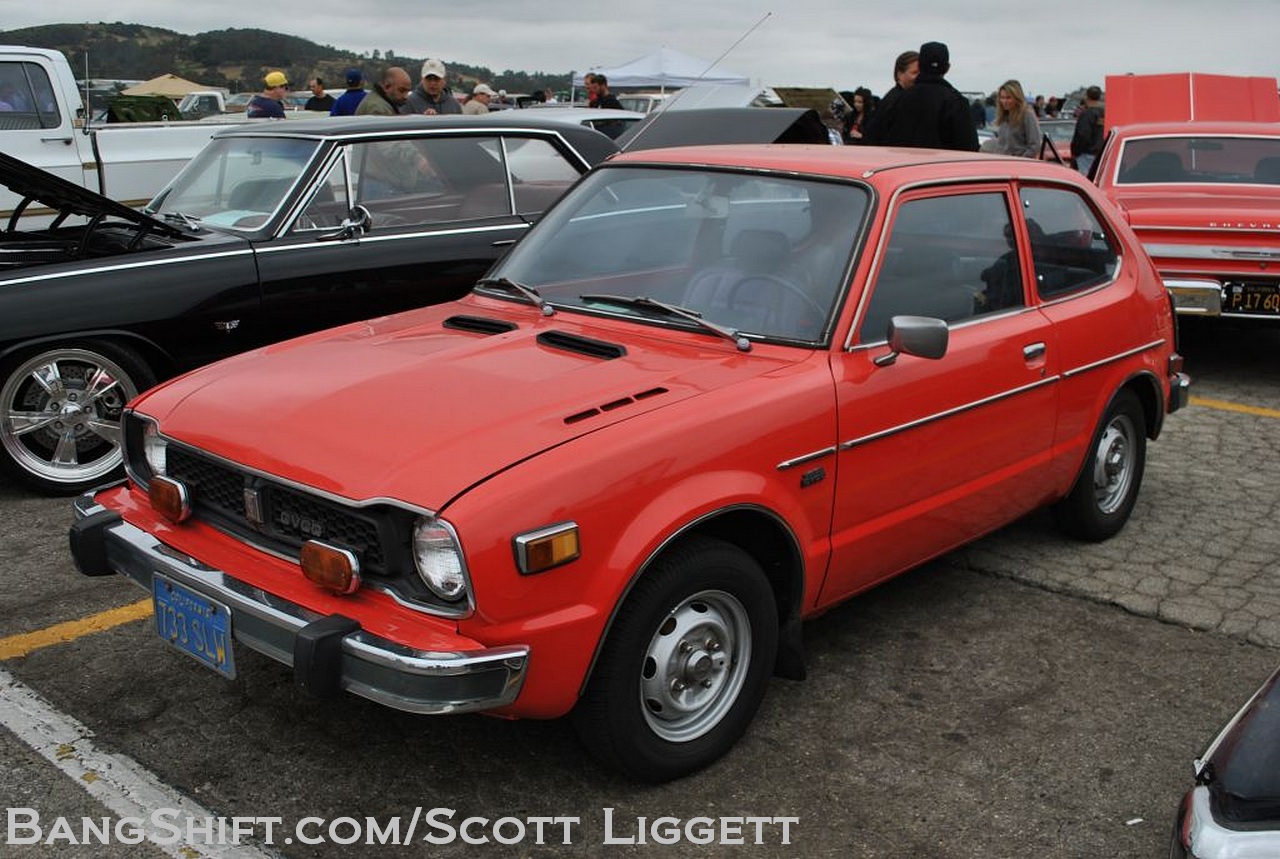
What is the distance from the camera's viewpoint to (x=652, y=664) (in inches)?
124

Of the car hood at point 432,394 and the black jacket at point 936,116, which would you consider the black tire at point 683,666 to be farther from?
the black jacket at point 936,116

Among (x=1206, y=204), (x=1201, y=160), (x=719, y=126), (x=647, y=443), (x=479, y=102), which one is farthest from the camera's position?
(x=479, y=102)

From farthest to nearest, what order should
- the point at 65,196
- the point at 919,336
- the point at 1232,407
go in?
the point at 1232,407 → the point at 65,196 → the point at 919,336

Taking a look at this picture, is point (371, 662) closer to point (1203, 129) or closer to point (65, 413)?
point (65, 413)

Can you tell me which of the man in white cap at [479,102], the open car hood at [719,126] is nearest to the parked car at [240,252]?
the open car hood at [719,126]

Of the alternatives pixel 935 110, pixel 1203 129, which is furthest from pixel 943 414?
pixel 1203 129

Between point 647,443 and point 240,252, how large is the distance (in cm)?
344

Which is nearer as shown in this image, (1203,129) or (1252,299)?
(1252,299)

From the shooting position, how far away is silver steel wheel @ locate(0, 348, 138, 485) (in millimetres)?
5301

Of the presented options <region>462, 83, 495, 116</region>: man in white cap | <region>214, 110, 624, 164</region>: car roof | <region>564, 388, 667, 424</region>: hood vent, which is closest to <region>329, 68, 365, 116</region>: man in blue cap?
<region>462, 83, 495, 116</region>: man in white cap

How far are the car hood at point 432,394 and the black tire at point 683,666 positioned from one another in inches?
18.0

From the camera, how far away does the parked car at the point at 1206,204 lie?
24.6 ft

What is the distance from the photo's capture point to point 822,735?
3.55m

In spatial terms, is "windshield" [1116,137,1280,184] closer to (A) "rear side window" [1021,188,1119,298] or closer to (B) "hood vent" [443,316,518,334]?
(A) "rear side window" [1021,188,1119,298]
